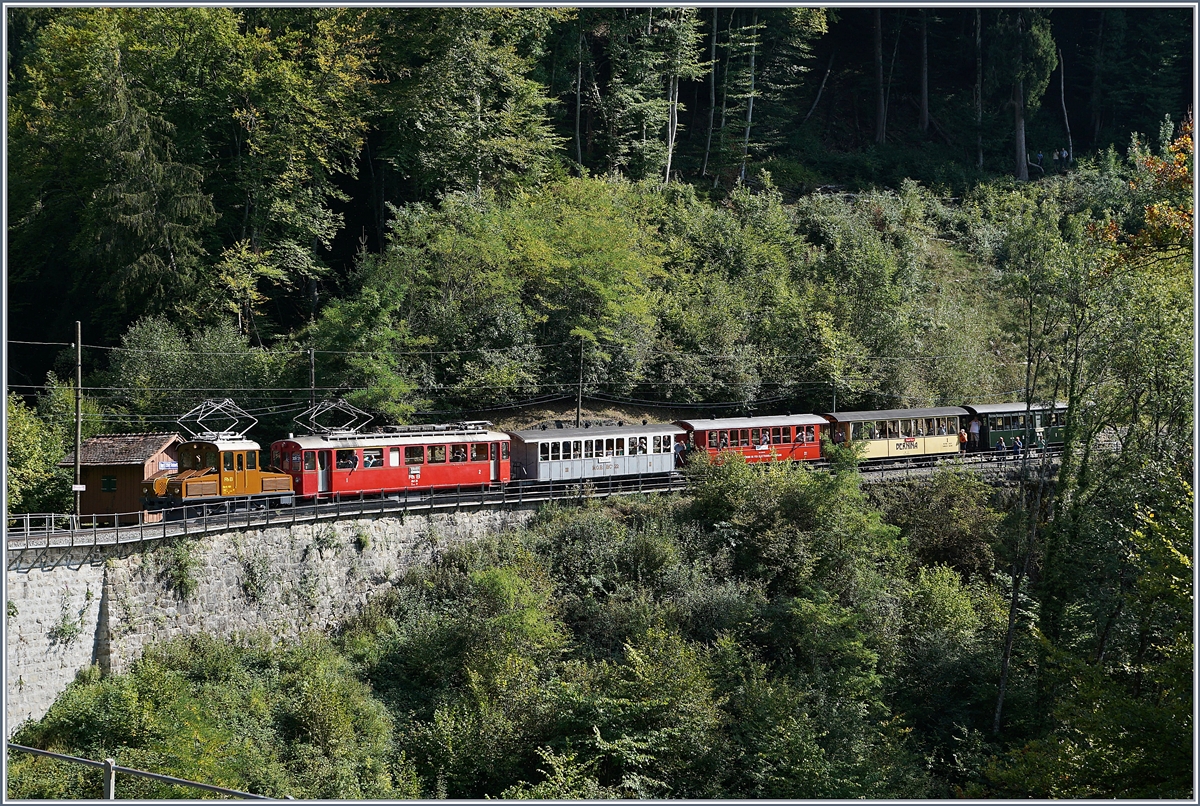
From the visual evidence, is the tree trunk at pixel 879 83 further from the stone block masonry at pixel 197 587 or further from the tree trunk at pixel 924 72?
the stone block masonry at pixel 197 587

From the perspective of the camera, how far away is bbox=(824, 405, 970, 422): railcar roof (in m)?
39.6

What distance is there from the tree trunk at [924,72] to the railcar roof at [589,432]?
41.2 m

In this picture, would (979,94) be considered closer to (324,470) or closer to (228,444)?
(324,470)

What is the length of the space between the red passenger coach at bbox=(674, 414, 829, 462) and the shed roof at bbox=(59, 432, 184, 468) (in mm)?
16815

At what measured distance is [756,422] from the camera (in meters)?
37.9

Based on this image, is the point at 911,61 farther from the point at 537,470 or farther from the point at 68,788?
the point at 68,788

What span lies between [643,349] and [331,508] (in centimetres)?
1729

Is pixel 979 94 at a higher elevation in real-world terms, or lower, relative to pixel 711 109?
higher

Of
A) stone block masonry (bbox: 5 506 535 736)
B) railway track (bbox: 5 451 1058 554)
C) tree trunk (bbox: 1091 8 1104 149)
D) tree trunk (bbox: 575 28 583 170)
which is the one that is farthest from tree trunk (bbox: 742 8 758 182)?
stone block masonry (bbox: 5 506 535 736)

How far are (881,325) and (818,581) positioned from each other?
706 inches

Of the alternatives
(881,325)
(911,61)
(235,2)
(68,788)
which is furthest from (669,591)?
(911,61)

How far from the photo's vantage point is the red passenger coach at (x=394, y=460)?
1224 inches

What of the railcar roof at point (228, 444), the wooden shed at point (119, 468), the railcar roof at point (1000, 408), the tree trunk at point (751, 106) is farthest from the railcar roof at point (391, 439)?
the tree trunk at point (751, 106)

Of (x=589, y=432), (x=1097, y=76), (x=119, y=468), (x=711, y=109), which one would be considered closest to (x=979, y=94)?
(x=1097, y=76)
